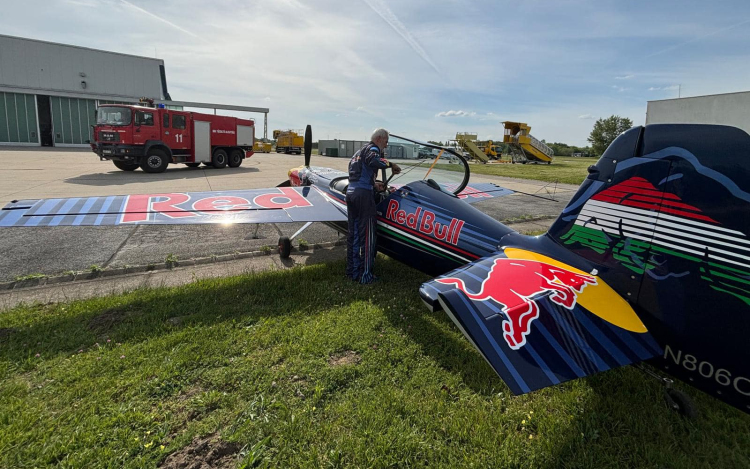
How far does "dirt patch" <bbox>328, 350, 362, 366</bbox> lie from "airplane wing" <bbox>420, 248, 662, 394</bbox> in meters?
1.29

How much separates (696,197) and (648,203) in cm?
25

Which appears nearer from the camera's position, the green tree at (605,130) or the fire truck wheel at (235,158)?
the fire truck wheel at (235,158)

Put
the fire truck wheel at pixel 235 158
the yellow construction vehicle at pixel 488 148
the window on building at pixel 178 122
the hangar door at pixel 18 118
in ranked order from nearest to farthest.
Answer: the window on building at pixel 178 122
the fire truck wheel at pixel 235 158
the hangar door at pixel 18 118
the yellow construction vehicle at pixel 488 148

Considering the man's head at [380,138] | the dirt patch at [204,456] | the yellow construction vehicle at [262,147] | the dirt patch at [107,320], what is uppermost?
the yellow construction vehicle at [262,147]

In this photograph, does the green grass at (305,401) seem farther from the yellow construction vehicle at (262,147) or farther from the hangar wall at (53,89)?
the yellow construction vehicle at (262,147)

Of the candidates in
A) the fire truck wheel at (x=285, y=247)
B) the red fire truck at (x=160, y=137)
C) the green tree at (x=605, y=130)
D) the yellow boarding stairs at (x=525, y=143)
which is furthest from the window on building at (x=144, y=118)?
the green tree at (x=605, y=130)

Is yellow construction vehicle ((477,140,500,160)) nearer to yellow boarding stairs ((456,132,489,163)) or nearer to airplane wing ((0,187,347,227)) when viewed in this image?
yellow boarding stairs ((456,132,489,163))

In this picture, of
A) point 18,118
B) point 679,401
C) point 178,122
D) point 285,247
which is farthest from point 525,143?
point 18,118

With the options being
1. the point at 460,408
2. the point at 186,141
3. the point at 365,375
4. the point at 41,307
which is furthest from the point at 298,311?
the point at 186,141

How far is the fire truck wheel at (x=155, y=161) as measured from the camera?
16.9 m

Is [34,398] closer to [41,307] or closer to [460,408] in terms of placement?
[41,307]

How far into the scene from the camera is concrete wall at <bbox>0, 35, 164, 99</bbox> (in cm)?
3512

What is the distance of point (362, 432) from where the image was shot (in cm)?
249

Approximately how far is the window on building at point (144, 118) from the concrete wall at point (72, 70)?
94.3ft
